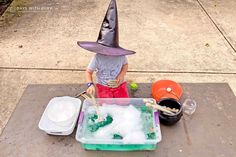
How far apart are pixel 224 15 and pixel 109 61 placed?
280cm

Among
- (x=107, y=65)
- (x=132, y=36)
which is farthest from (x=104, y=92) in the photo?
(x=132, y=36)

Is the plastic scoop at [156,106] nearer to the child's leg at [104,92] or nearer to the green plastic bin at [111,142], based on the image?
the green plastic bin at [111,142]

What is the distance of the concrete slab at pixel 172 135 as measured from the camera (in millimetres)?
1748

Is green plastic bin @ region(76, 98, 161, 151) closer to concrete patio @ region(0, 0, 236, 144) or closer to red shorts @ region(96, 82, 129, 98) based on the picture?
red shorts @ region(96, 82, 129, 98)

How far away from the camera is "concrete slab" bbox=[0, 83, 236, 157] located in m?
1.75

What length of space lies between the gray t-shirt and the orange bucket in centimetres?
33

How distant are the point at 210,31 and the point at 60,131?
2783 millimetres

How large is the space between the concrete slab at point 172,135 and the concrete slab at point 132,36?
3.36 ft

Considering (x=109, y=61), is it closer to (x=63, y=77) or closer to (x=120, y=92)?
(x=120, y=92)

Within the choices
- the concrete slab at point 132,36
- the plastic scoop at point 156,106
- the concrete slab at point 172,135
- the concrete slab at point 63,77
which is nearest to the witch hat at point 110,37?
the plastic scoop at point 156,106

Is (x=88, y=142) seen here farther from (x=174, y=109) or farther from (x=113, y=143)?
(x=174, y=109)

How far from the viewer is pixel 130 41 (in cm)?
360

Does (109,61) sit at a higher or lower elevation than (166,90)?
higher

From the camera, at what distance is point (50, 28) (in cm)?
390
